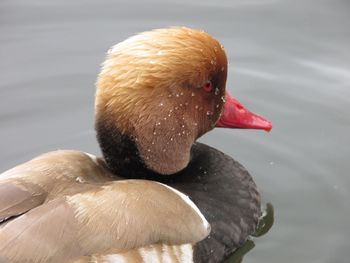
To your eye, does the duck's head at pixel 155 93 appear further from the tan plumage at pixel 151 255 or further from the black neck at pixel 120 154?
the tan plumage at pixel 151 255

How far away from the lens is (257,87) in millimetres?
5160

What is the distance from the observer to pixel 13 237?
295cm

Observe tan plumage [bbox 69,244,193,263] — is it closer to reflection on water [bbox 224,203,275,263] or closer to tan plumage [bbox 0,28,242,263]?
tan plumage [bbox 0,28,242,263]

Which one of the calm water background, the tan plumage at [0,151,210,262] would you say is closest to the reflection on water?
the calm water background

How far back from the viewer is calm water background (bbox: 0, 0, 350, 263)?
4.14m

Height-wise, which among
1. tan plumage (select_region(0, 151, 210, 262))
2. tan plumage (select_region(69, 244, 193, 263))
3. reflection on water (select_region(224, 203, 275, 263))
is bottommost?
reflection on water (select_region(224, 203, 275, 263))

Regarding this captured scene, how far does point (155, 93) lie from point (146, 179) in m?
0.47

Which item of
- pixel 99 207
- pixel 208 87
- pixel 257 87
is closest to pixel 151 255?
pixel 99 207

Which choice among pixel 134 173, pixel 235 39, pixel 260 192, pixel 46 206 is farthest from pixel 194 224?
pixel 235 39

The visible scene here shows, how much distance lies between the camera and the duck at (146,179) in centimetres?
305

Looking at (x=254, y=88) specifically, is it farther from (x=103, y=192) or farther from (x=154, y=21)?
(x=103, y=192)

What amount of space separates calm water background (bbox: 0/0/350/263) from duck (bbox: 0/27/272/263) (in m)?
0.42

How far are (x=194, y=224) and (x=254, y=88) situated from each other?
197 centimetres

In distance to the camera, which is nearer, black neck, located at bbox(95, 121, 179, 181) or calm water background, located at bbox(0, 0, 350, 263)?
black neck, located at bbox(95, 121, 179, 181)
